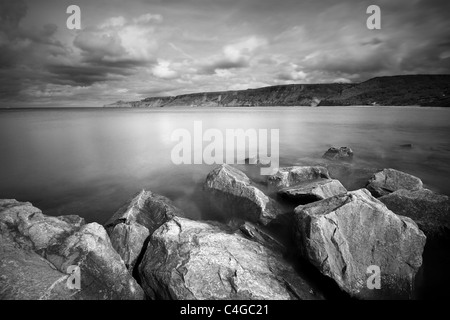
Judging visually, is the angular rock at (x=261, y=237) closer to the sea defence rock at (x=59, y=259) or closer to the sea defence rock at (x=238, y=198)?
the sea defence rock at (x=238, y=198)

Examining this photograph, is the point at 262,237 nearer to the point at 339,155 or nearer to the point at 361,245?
the point at 361,245

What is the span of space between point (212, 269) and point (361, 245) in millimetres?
3645

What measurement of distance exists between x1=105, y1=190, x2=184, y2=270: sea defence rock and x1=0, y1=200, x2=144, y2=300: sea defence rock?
0.62 m

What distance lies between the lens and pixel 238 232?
6.52m

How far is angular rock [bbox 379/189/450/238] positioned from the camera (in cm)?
664

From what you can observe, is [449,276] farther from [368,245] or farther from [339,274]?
[339,274]

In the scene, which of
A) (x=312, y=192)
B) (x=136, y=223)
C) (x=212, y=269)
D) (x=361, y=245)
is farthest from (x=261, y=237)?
(x=136, y=223)

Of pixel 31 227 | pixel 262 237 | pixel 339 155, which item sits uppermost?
pixel 339 155

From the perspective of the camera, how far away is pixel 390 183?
31.4 feet

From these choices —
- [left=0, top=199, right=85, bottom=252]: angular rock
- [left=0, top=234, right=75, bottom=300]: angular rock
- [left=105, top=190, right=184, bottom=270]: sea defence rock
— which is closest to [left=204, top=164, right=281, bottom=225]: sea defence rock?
[left=105, top=190, right=184, bottom=270]: sea defence rock

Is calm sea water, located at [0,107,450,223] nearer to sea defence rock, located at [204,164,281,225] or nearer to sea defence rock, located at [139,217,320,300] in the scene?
sea defence rock, located at [204,164,281,225]

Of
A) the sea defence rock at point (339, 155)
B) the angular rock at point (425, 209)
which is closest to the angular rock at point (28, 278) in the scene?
the angular rock at point (425, 209)

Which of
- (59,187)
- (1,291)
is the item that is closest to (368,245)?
(1,291)

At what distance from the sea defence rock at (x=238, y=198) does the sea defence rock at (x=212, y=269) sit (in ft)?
6.53
